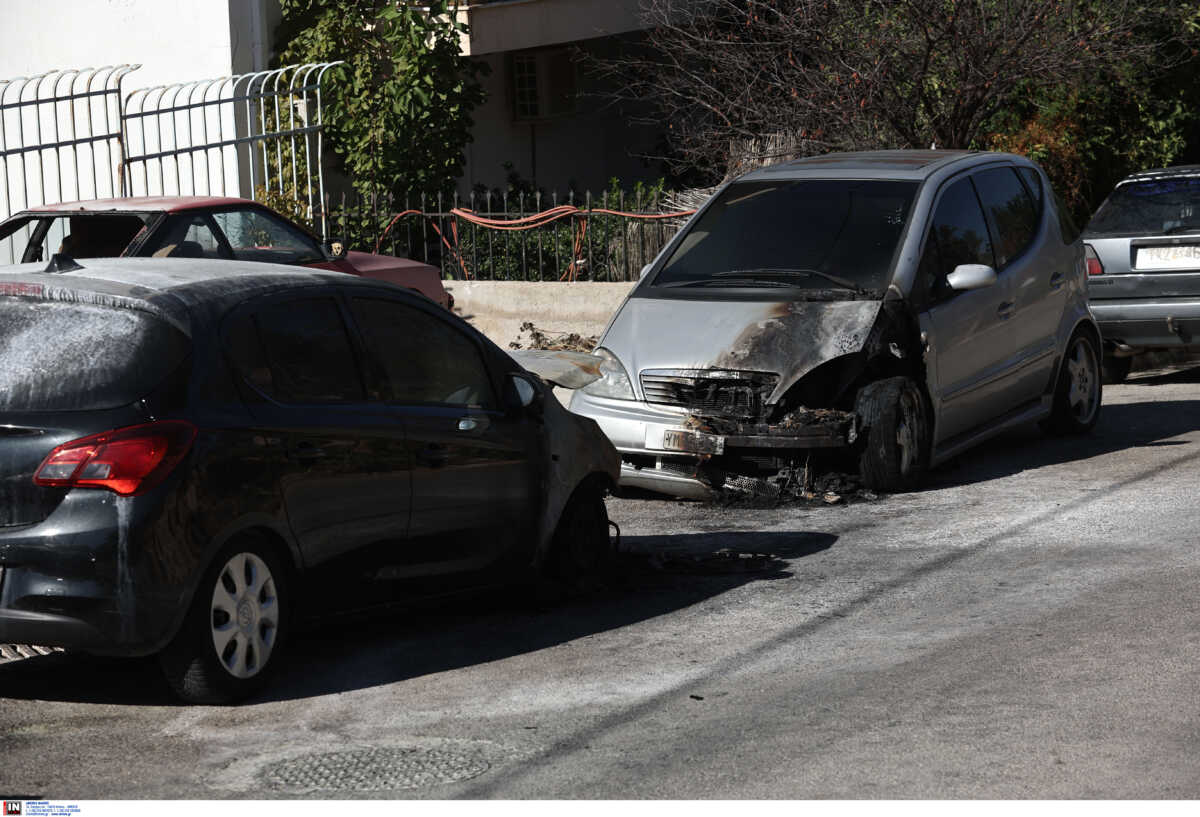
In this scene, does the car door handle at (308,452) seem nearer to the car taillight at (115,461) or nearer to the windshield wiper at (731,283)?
the car taillight at (115,461)

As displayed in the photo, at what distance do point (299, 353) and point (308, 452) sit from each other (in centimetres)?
41

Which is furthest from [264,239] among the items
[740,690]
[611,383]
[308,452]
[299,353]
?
[740,690]

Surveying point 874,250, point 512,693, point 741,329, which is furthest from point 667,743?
point 874,250

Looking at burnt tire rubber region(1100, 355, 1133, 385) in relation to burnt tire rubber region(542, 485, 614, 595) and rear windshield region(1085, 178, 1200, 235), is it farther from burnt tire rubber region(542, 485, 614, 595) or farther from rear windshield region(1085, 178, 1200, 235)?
burnt tire rubber region(542, 485, 614, 595)

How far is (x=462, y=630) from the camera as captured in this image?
711cm

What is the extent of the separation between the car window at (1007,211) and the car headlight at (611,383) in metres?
2.55

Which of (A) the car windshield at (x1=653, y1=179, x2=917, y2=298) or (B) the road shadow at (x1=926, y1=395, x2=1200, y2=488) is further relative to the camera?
(B) the road shadow at (x1=926, y1=395, x2=1200, y2=488)

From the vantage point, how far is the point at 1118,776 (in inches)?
195

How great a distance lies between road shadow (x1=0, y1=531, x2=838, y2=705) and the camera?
6266 mm

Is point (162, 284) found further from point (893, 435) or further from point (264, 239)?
point (264, 239)

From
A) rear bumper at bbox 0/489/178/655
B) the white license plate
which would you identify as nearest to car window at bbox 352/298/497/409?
rear bumper at bbox 0/489/178/655

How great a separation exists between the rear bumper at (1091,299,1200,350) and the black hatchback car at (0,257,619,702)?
7.78 m

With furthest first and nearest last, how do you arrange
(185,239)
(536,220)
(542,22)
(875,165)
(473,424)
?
1. (542,22)
2. (536,220)
3. (185,239)
4. (875,165)
5. (473,424)

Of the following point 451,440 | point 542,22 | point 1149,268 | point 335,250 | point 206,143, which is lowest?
point 451,440
